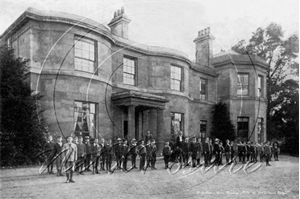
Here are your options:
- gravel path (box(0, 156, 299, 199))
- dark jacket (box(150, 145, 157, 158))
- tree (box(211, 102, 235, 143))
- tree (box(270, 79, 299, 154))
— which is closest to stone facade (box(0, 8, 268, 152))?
dark jacket (box(150, 145, 157, 158))

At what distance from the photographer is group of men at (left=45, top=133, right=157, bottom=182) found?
475 centimetres

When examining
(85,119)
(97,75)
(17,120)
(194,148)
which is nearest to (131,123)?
(85,119)

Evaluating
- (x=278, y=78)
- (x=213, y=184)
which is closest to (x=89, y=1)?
(x=213, y=184)

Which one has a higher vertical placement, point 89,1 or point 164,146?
point 89,1

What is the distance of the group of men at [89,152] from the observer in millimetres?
4750

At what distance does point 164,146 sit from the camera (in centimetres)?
540

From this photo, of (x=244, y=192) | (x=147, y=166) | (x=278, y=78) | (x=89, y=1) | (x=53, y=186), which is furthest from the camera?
(x=278, y=78)

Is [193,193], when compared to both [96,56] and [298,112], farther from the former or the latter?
[96,56]

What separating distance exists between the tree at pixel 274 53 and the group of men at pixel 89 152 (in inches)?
120

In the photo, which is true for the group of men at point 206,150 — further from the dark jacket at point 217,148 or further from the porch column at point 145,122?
the porch column at point 145,122

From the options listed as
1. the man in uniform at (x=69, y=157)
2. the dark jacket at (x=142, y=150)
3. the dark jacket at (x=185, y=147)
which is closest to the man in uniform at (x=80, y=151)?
the man in uniform at (x=69, y=157)

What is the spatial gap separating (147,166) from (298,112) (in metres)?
3.98

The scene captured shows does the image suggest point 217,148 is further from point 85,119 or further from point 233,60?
point 233,60

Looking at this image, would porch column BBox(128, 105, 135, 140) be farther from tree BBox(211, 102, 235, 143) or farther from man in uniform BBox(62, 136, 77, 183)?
tree BBox(211, 102, 235, 143)
